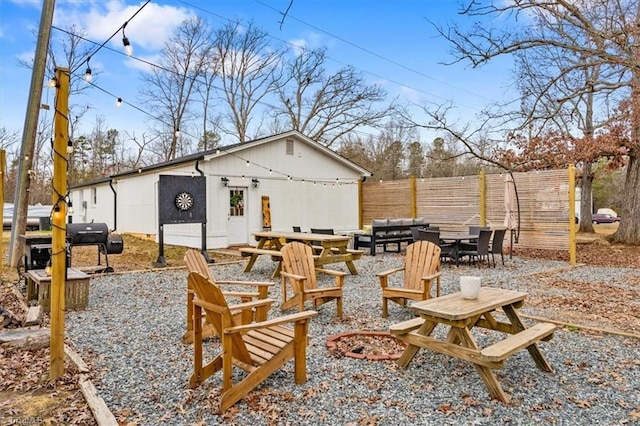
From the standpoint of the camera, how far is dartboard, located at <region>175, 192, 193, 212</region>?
944 centimetres

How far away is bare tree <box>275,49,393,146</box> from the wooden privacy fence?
11957mm

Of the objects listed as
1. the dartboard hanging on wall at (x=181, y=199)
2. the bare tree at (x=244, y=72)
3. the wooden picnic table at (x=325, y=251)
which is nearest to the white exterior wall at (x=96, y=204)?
the bare tree at (x=244, y=72)

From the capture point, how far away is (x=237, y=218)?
13109 millimetres

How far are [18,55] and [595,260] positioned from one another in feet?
75.1

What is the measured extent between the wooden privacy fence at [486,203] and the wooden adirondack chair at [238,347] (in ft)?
27.0

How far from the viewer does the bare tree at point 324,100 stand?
1014 inches

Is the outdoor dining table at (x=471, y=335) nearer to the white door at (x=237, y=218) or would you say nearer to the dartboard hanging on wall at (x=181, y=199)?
the dartboard hanging on wall at (x=181, y=199)

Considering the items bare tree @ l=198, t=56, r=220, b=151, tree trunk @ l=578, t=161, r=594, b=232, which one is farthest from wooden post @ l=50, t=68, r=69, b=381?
bare tree @ l=198, t=56, r=220, b=151

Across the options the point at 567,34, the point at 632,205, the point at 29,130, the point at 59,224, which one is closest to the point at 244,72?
the point at 29,130

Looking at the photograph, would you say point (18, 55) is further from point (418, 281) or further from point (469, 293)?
point (469, 293)

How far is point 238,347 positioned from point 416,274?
2.98 meters

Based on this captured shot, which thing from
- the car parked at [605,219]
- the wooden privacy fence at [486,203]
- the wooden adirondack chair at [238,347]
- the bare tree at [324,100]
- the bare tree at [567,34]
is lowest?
the wooden adirondack chair at [238,347]

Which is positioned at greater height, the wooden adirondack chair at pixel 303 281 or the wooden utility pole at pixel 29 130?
the wooden utility pole at pixel 29 130

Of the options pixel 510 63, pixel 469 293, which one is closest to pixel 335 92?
pixel 510 63
